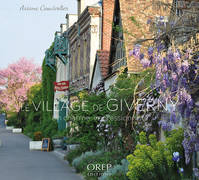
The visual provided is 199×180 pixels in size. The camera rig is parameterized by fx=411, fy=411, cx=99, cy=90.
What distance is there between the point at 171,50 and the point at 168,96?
70 cm

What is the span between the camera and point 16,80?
5966cm

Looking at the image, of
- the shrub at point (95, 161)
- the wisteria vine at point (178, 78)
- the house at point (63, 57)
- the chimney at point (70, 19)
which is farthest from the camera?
the chimney at point (70, 19)

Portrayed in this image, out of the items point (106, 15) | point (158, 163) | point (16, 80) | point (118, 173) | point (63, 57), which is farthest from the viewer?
point (16, 80)

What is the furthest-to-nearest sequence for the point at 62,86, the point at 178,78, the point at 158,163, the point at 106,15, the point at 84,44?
the point at 62,86 → the point at 84,44 → the point at 106,15 → the point at 158,163 → the point at 178,78

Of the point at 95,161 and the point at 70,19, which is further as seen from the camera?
the point at 70,19

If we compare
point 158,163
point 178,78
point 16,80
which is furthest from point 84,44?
point 16,80

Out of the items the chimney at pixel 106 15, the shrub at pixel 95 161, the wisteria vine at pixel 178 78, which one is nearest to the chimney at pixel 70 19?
the chimney at pixel 106 15

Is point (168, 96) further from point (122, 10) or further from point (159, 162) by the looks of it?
point (122, 10)

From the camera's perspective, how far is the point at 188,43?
651 cm

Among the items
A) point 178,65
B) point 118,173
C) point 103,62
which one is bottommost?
point 118,173

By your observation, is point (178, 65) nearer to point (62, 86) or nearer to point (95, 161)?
point (95, 161)

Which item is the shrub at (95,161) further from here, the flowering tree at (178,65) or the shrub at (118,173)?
the flowering tree at (178,65)

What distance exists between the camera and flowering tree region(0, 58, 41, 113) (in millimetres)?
57688

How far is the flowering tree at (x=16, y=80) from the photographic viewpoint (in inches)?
2271
